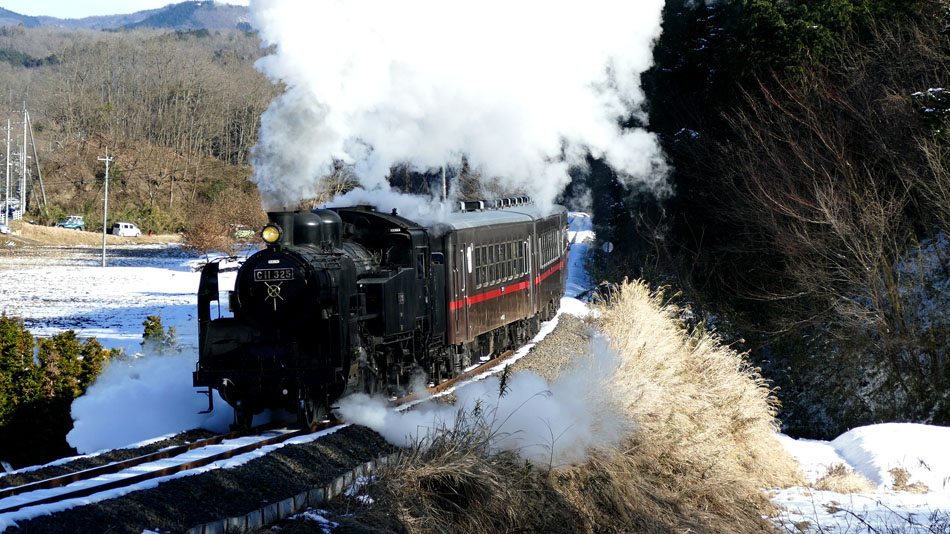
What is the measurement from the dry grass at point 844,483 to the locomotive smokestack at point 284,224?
27.1 feet

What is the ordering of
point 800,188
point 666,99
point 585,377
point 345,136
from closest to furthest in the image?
point 585,377 < point 345,136 < point 800,188 < point 666,99

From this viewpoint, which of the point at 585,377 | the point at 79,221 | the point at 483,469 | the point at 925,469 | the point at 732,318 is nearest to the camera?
the point at 483,469

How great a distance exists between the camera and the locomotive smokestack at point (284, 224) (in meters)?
10.8

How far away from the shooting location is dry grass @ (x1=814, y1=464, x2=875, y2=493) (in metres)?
12.8

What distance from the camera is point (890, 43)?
71.5ft

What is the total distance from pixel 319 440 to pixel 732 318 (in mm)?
16050

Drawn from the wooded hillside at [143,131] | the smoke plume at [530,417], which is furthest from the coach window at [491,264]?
the wooded hillside at [143,131]

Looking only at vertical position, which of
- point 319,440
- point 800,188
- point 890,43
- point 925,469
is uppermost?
point 890,43

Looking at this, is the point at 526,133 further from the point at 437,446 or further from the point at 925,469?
the point at 437,446

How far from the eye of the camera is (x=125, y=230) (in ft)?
223

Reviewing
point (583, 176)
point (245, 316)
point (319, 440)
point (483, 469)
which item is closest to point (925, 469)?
point (483, 469)

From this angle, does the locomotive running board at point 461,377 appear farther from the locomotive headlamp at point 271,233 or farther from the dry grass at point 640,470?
the locomotive headlamp at point 271,233

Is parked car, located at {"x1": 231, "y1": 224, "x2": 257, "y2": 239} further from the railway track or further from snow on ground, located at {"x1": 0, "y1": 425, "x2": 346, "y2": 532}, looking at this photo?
snow on ground, located at {"x1": 0, "y1": 425, "x2": 346, "y2": 532}

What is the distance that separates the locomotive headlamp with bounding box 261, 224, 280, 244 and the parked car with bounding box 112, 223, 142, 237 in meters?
61.7
